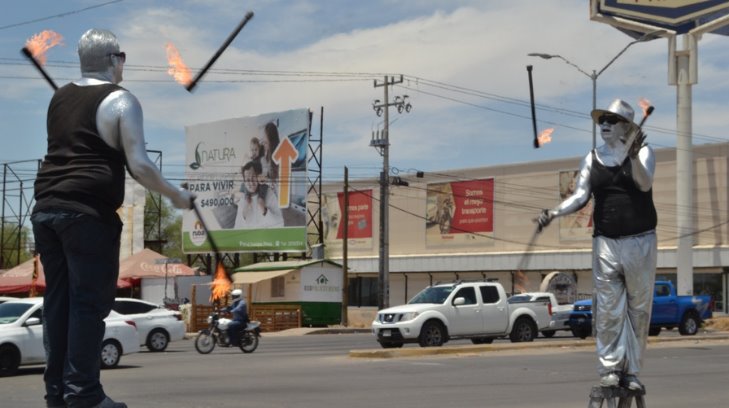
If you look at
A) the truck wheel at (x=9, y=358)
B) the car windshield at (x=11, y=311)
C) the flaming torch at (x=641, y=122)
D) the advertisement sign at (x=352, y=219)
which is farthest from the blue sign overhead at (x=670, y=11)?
the flaming torch at (x=641, y=122)

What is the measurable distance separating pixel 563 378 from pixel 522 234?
6000cm

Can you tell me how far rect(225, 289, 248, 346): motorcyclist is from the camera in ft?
86.6

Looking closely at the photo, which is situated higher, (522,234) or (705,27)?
(705,27)

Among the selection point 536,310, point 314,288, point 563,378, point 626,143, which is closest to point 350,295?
point 314,288

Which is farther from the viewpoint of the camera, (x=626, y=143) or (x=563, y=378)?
(x=563, y=378)

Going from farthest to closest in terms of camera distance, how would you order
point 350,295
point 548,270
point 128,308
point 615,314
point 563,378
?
point 350,295, point 548,270, point 128,308, point 563,378, point 615,314

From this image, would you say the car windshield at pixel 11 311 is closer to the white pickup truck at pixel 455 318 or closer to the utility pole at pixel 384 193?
the white pickup truck at pixel 455 318

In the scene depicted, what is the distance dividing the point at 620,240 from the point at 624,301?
401 millimetres

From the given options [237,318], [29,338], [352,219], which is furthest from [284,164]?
[29,338]

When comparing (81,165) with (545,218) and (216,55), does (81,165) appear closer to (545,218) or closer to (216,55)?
(216,55)

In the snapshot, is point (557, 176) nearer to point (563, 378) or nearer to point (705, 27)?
point (705, 27)

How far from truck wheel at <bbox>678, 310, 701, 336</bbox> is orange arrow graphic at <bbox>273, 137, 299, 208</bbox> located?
90.2 ft

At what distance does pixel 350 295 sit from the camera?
290ft

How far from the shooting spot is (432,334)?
26.4 m
